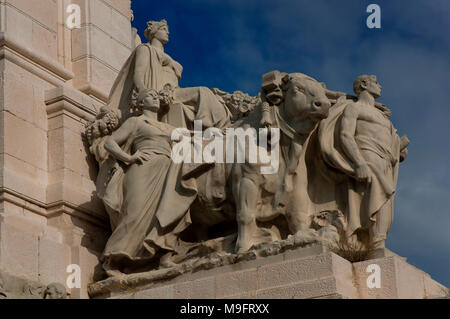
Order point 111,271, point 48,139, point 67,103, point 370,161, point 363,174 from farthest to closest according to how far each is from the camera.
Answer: point 67,103
point 48,139
point 111,271
point 370,161
point 363,174

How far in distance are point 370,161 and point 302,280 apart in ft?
6.28

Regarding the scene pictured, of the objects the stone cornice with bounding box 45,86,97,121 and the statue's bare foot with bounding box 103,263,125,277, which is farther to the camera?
the stone cornice with bounding box 45,86,97,121

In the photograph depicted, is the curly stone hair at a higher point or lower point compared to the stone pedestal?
higher

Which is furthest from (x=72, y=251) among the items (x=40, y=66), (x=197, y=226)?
(x=40, y=66)

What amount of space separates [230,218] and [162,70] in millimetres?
2696

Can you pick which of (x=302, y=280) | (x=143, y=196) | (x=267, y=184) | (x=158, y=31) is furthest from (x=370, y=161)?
(x=158, y=31)

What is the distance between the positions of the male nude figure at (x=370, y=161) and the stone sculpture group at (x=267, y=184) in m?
0.01

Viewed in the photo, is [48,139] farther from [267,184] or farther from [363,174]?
[363,174]

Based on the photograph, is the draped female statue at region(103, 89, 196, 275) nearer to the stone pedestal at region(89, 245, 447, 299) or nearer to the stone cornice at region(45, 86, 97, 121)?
the stone pedestal at region(89, 245, 447, 299)

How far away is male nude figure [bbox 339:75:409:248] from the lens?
→ 46.4 feet

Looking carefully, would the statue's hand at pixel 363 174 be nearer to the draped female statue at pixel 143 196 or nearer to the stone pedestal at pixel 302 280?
the stone pedestal at pixel 302 280

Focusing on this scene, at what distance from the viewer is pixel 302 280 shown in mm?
13156

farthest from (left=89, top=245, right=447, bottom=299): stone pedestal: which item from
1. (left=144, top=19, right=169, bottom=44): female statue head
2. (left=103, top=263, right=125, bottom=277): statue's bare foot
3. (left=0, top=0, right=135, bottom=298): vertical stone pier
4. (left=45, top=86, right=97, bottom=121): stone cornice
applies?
(left=144, top=19, right=169, bottom=44): female statue head

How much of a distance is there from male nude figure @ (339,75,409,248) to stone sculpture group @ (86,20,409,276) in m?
0.01
